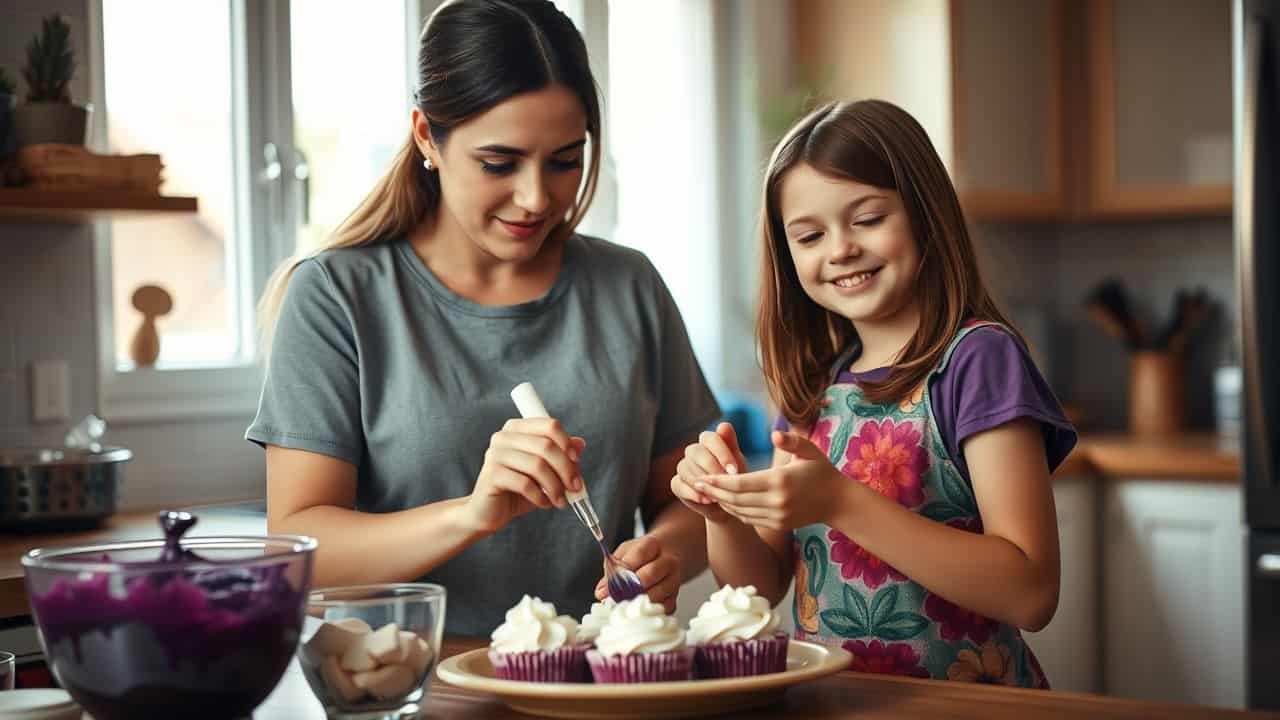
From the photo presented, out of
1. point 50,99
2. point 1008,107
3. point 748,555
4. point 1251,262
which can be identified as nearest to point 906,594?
point 748,555

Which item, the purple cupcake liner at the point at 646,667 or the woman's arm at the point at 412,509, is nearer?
the purple cupcake liner at the point at 646,667

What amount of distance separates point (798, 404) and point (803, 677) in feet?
2.07

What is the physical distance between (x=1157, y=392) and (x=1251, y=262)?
101 cm

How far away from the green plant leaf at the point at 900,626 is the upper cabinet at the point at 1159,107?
8.27 ft

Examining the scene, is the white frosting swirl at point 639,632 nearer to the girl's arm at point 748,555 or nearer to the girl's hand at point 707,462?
the girl's hand at point 707,462

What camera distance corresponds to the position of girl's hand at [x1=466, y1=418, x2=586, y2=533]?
131cm

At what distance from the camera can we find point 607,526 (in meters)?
1.73

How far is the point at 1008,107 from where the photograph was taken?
12.3 ft

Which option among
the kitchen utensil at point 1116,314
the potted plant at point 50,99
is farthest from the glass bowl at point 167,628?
the kitchen utensil at point 1116,314

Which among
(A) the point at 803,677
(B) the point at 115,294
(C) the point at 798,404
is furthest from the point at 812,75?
(A) the point at 803,677

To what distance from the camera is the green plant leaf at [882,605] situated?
151 centimetres

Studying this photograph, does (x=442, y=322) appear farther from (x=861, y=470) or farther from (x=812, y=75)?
(x=812, y=75)

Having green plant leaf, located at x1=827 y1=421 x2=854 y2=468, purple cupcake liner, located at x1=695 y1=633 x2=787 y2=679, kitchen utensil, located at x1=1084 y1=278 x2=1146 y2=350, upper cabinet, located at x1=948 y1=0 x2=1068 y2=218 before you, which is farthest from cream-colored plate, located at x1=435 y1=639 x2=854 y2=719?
kitchen utensil, located at x1=1084 y1=278 x2=1146 y2=350

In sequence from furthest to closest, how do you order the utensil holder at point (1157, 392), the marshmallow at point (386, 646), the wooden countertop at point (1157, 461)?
the utensil holder at point (1157, 392) < the wooden countertop at point (1157, 461) < the marshmallow at point (386, 646)
